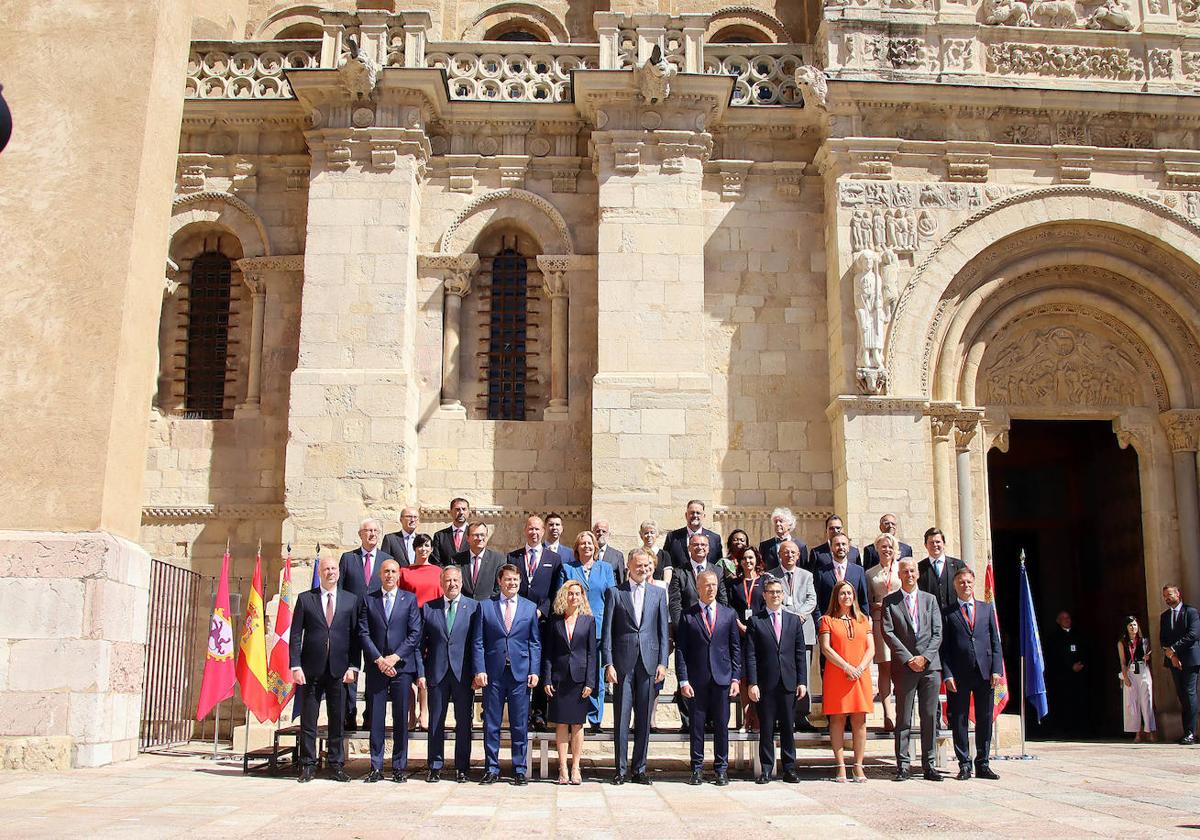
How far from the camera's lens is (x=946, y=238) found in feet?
52.2

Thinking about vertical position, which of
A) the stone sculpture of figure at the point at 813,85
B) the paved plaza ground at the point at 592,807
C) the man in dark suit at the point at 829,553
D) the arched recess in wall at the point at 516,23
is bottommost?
the paved plaza ground at the point at 592,807

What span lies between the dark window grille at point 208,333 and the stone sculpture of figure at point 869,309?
851cm

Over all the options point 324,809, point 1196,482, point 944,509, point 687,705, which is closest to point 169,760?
point 324,809

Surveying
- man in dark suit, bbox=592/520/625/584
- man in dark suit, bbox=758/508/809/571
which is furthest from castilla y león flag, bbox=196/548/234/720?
man in dark suit, bbox=758/508/809/571

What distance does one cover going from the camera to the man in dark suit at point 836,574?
11.3 metres

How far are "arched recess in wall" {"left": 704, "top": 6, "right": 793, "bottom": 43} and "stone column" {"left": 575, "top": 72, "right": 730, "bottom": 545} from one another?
421 centimetres

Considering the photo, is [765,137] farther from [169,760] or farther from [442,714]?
[169,760]

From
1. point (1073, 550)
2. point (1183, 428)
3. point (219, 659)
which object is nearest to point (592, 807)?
point (219, 659)

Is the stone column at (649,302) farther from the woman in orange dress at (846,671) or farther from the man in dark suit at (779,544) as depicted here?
the woman in orange dress at (846,671)

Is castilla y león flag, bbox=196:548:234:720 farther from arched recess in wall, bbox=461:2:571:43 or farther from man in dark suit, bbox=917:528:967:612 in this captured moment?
arched recess in wall, bbox=461:2:571:43

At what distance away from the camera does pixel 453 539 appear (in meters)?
12.1

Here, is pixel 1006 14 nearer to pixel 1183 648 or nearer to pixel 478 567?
pixel 1183 648

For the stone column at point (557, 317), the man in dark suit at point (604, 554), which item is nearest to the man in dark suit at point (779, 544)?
the man in dark suit at point (604, 554)

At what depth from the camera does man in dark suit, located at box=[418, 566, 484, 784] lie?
1008cm
